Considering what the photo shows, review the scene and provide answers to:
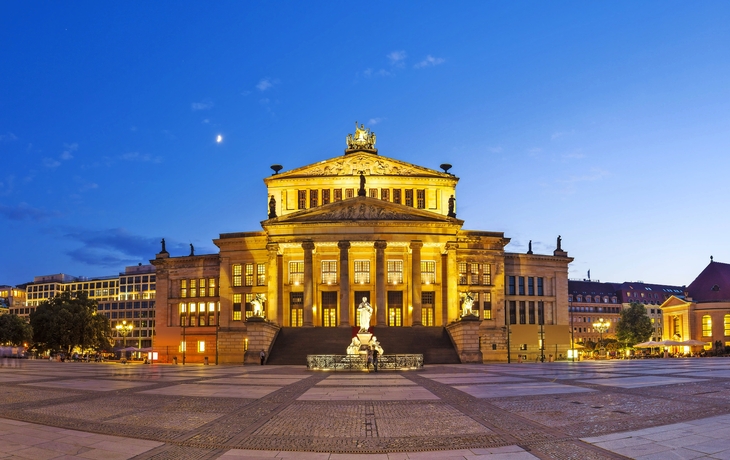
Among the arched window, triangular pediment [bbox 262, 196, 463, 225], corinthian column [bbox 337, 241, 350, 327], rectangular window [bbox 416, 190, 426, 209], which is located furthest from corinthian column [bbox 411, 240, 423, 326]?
the arched window

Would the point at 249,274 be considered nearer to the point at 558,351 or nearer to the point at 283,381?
the point at 558,351

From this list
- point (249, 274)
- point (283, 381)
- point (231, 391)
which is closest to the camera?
point (231, 391)

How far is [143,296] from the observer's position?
188125 millimetres

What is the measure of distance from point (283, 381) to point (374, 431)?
18.1m

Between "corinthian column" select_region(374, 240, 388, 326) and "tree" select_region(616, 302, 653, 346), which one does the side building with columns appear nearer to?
"corinthian column" select_region(374, 240, 388, 326)

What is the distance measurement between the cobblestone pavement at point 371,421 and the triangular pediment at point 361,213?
4187cm

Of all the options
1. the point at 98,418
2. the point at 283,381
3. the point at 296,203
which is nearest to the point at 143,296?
the point at 296,203

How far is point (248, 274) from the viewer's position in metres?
81.9

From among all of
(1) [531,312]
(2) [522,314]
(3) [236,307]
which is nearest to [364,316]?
(3) [236,307]

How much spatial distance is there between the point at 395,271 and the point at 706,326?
52.1m

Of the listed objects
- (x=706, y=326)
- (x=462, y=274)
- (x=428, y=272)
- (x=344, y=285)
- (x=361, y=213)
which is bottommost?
(x=706, y=326)

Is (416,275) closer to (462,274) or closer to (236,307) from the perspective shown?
(462,274)

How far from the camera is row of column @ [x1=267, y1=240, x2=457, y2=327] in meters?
69.6

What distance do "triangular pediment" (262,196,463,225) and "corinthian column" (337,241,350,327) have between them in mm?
3229
